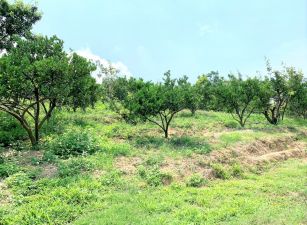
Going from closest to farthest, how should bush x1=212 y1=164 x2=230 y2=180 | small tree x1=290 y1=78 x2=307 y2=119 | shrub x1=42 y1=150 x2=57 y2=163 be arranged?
1. shrub x1=42 y1=150 x2=57 y2=163
2. bush x1=212 y1=164 x2=230 y2=180
3. small tree x1=290 y1=78 x2=307 y2=119

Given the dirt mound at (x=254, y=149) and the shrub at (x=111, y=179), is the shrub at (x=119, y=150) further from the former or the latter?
the dirt mound at (x=254, y=149)

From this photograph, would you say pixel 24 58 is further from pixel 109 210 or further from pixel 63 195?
pixel 109 210

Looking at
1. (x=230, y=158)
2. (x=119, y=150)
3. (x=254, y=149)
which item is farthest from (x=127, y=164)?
(x=254, y=149)

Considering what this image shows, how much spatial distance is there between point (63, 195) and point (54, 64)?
251 inches

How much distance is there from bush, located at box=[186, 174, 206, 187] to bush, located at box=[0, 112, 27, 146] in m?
8.63

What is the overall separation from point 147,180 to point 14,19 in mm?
16344

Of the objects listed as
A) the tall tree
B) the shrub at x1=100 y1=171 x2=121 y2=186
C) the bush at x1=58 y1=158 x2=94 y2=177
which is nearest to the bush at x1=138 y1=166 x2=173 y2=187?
the shrub at x1=100 y1=171 x2=121 y2=186

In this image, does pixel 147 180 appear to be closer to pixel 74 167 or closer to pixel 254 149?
pixel 74 167

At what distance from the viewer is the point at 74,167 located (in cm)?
1309

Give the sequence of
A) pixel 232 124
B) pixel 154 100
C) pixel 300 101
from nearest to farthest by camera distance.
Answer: pixel 154 100 → pixel 232 124 → pixel 300 101

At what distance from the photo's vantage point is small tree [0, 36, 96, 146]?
14.6 m

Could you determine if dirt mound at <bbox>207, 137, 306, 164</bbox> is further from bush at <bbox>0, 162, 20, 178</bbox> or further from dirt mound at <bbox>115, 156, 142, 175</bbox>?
bush at <bbox>0, 162, 20, 178</bbox>

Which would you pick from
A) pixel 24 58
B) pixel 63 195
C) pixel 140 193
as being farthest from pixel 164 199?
pixel 24 58

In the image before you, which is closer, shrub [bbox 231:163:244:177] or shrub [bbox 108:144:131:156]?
shrub [bbox 231:163:244:177]
